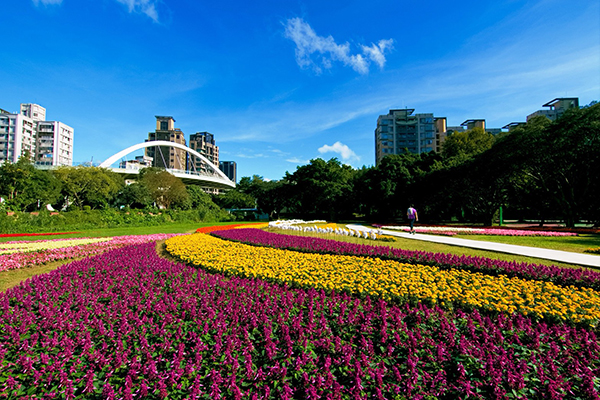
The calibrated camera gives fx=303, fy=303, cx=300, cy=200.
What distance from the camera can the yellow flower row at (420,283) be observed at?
15.0ft

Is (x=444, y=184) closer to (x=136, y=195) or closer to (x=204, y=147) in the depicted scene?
(x=136, y=195)

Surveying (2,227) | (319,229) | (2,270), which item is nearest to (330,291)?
(2,270)

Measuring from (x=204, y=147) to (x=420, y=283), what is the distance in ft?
480

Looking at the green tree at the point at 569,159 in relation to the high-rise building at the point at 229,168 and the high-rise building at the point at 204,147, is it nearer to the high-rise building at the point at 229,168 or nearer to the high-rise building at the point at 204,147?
the high-rise building at the point at 204,147

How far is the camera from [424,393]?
109 inches

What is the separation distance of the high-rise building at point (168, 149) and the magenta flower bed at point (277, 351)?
111621 millimetres

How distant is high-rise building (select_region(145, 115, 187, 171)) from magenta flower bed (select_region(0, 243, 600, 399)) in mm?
111621

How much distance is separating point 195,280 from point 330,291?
285 cm

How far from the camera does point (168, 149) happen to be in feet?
396

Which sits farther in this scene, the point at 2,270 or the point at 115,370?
the point at 2,270

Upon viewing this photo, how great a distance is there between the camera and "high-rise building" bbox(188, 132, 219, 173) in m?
134

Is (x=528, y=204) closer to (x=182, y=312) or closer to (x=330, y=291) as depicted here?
(x=330, y=291)

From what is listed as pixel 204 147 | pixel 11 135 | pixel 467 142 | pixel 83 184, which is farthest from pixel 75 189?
pixel 204 147

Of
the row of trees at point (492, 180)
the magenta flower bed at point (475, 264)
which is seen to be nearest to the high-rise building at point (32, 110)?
the row of trees at point (492, 180)
